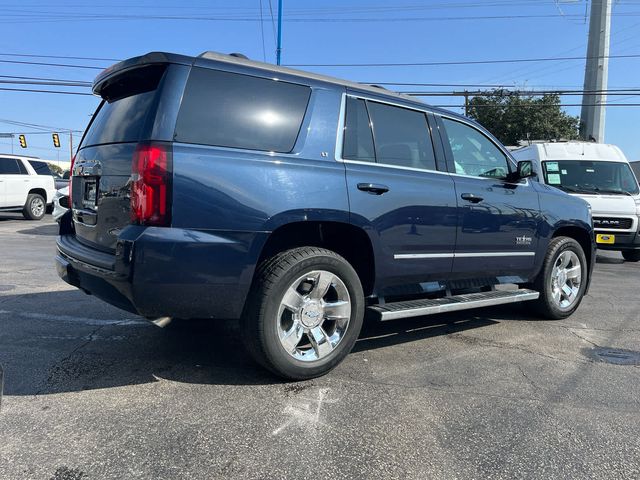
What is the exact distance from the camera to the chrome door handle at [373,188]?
12.0 ft

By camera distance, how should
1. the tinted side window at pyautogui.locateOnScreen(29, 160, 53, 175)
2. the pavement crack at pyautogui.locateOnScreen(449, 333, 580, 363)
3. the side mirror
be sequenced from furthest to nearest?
the tinted side window at pyautogui.locateOnScreen(29, 160, 53, 175), the side mirror, the pavement crack at pyautogui.locateOnScreen(449, 333, 580, 363)

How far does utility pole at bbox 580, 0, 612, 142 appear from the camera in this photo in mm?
30094

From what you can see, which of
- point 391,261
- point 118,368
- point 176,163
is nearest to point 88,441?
point 118,368

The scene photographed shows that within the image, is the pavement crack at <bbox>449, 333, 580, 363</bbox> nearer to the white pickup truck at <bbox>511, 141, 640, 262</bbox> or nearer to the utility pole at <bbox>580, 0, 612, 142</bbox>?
the white pickup truck at <bbox>511, 141, 640, 262</bbox>

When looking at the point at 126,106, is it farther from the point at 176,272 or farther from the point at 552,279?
the point at 552,279

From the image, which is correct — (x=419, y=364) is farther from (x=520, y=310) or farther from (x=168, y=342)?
(x=520, y=310)

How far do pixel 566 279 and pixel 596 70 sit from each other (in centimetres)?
3118

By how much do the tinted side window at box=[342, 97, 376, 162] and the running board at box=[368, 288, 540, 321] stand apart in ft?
3.70

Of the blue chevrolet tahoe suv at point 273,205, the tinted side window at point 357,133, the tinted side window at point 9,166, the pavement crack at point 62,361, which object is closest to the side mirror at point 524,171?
the blue chevrolet tahoe suv at point 273,205

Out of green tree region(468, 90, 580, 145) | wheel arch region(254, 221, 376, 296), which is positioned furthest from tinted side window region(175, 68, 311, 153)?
green tree region(468, 90, 580, 145)

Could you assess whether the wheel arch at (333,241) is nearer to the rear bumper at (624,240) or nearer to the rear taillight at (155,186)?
the rear taillight at (155,186)

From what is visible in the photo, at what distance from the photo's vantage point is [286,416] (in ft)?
9.89

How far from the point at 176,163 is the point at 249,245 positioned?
647mm

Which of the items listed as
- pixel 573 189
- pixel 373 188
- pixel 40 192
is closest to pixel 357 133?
pixel 373 188
